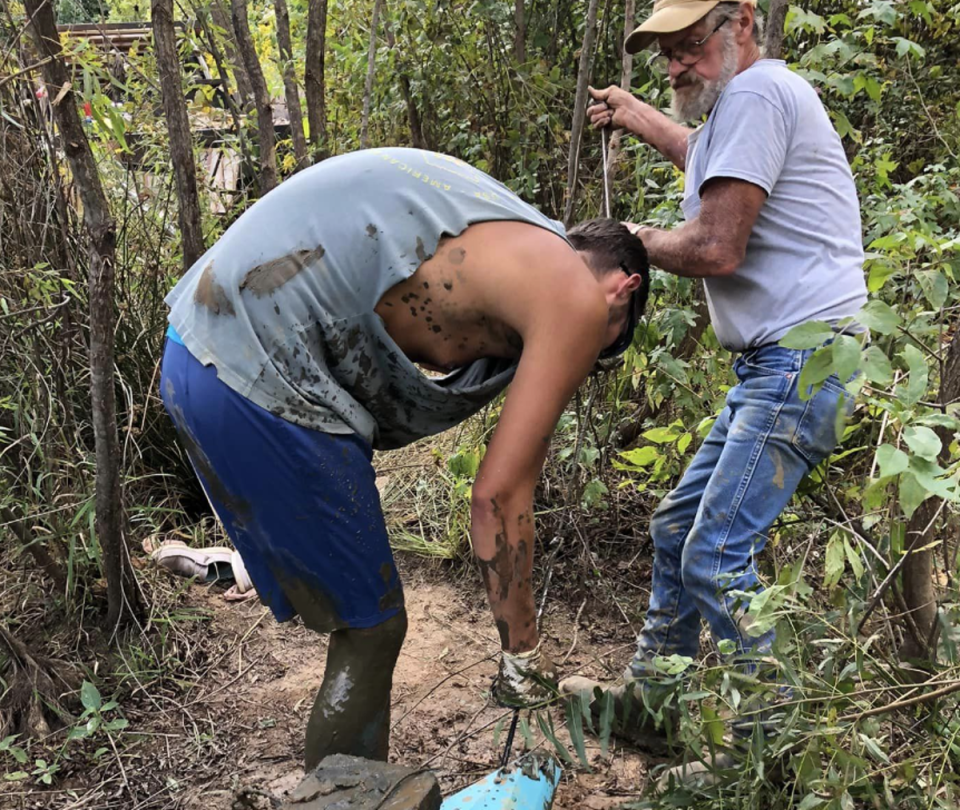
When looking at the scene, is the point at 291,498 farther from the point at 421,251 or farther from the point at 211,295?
the point at 421,251

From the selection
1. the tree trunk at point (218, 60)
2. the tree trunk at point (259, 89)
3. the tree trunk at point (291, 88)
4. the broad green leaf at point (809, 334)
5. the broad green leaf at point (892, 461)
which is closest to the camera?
the broad green leaf at point (892, 461)

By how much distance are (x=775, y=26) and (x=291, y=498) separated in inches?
Answer: 76.1

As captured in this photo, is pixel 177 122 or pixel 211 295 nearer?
pixel 211 295

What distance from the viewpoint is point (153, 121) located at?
427cm

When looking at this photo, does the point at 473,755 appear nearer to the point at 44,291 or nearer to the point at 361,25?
the point at 44,291

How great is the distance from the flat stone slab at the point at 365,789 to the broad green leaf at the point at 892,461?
35.1 inches

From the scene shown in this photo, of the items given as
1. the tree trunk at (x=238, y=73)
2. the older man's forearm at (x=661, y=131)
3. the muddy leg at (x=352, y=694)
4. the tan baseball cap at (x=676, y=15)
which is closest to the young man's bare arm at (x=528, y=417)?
the muddy leg at (x=352, y=694)

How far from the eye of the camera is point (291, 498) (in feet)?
5.79

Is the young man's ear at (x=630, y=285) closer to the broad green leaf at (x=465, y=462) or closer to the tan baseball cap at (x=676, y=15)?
the tan baseball cap at (x=676, y=15)

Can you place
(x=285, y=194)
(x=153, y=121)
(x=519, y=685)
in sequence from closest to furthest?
(x=285, y=194)
(x=519, y=685)
(x=153, y=121)

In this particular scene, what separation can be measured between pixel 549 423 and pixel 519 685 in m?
0.63

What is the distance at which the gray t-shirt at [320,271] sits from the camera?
170cm

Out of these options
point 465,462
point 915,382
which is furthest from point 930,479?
point 465,462

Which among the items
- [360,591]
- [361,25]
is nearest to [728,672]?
[360,591]
